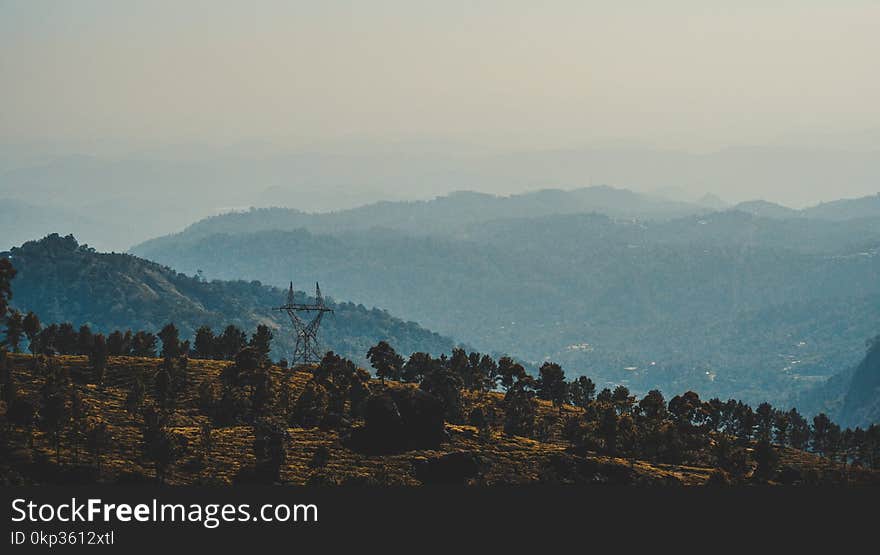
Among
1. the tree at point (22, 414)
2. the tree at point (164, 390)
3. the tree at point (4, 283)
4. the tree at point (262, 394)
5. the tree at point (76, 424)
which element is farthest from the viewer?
the tree at point (262, 394)

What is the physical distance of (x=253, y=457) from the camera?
148125 mm

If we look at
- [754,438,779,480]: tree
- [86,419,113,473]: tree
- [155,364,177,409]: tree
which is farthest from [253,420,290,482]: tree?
[754,438,779,480]: tree

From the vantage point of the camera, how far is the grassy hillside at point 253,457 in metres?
133

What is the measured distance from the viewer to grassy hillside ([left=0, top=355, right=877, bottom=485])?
435 ft

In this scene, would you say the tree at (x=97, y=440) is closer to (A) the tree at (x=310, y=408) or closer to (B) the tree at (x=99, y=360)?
(A) the tree at (x=310, y=408)

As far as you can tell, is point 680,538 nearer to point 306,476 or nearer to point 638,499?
point 638,499

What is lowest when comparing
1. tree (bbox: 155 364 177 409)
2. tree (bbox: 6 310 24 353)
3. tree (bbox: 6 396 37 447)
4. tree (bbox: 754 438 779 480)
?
tree (bbox: 754 438 779 480)

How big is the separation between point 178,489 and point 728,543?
64.8m

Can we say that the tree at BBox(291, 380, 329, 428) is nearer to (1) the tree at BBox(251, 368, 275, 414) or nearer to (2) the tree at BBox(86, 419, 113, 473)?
(1) the tree at BBox(251, 368, 275, 414)

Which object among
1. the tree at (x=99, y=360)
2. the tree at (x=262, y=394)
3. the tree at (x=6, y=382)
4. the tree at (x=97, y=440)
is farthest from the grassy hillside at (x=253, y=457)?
the tree at (x=262, y=394)

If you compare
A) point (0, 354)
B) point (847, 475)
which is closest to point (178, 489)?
point (0, 354)

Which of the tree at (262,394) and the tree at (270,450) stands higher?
the tree at (262,394)

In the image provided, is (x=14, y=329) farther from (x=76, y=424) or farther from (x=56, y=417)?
(x=76, y=424)

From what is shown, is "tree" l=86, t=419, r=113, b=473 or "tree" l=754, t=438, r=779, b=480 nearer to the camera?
"tree" l=86, t=419, r=113, b=473
